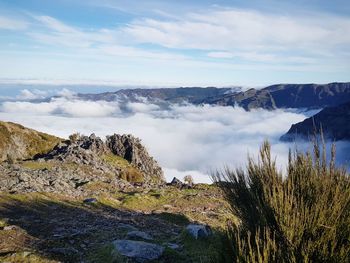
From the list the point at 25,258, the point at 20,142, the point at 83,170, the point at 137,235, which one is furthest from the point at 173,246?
the point at 20,142

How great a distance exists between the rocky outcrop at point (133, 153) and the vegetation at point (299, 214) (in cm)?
4694

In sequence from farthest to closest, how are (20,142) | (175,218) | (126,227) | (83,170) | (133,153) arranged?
(20,142), (133,153), (83,170), (175,218), (126,227)

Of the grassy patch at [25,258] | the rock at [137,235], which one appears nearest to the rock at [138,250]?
the rock at [137,235]

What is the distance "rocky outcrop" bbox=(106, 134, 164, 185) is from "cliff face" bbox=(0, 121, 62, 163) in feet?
36.7

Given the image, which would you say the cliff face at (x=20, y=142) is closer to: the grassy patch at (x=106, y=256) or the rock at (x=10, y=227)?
the rock at (x=10, y=227)

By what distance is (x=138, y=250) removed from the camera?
50.7 ft

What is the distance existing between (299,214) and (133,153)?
5118 centimetres

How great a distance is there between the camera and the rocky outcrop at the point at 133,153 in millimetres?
59844

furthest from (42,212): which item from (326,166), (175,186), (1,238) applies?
(175,186)

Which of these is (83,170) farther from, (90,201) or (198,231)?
(198,231)

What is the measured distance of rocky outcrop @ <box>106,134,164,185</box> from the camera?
59844 mm

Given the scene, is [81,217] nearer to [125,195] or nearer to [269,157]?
[125,195]

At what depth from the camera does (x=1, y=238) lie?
15961mm

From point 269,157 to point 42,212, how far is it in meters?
13.6
